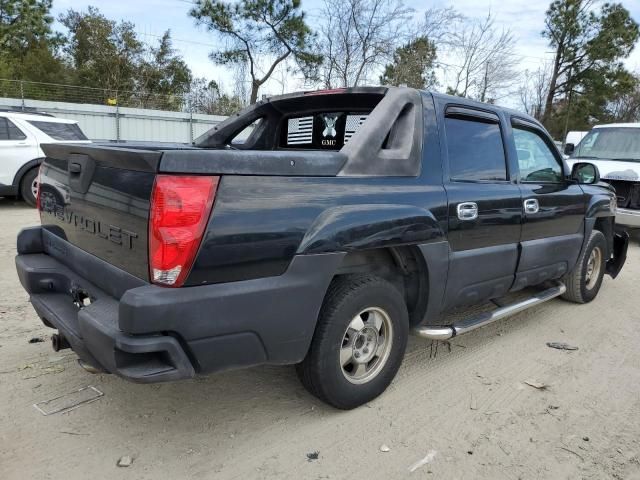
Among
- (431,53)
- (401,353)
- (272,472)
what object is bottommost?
(272,472)

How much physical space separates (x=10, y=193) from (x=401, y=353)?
865cm

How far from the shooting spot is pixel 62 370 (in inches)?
132

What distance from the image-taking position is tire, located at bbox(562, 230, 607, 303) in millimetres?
5075

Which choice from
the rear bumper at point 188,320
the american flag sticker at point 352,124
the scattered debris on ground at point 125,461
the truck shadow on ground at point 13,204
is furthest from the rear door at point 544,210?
the truck shadow on ground at point 13,204

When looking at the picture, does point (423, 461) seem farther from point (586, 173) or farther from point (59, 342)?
point (586, 173)

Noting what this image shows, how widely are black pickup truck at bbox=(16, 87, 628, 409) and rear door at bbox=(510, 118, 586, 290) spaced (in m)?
0.03

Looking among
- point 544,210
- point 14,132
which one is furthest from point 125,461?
point 14,132

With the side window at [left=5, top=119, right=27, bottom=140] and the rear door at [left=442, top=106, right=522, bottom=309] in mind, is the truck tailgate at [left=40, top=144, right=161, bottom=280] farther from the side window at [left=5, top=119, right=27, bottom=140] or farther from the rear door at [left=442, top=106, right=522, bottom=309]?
the side window at [left=5, top=119, right=27, bottom=140]

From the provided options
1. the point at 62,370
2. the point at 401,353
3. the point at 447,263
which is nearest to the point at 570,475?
the point at 401,353

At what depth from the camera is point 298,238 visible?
243 centimetres

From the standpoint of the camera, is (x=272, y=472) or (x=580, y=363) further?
(x=580, y=363)

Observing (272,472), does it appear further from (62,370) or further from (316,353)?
(62,370)

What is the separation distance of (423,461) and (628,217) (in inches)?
307

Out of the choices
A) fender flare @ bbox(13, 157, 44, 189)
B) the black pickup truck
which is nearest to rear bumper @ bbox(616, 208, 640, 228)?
the black pickup truck
